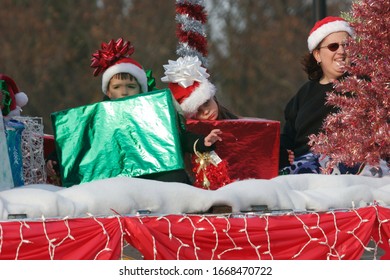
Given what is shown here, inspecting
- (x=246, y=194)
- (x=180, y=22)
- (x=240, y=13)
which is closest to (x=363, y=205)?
(x=246, y=194)

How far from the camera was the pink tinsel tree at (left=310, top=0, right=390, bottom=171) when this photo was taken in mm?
4582

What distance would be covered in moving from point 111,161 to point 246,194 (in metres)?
0.78

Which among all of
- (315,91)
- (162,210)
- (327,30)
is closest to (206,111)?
(315,91)

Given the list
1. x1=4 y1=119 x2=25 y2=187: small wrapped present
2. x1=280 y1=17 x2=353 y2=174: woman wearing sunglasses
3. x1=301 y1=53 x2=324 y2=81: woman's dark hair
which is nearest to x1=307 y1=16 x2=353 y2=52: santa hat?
x1=280 y1=17 x2=353 y2=174: woman wearing sunglasses

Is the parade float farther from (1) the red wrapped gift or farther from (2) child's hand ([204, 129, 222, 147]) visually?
(1) the red wrapped gift

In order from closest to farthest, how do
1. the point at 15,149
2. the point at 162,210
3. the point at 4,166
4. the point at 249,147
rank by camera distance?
the point at 162,210 → the point at 4,166 → the point at 15,149 → the point at 249,147

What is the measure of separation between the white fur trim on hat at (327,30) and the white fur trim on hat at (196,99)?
0.68 m

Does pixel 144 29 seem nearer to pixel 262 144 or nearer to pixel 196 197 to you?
pixel 262 144

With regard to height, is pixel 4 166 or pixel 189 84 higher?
pixel 189 84

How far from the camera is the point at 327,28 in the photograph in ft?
17.9

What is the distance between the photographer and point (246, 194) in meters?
3.88

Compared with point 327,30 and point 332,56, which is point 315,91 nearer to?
point 332,56

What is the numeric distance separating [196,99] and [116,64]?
0.44 m

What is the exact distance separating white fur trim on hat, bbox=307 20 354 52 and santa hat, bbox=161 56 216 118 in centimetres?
62
